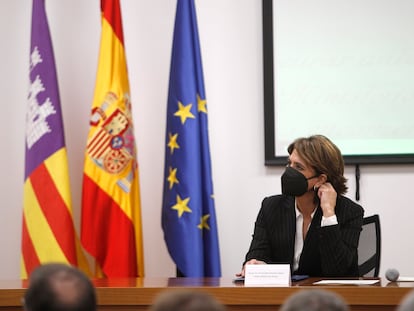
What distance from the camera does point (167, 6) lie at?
506 centimetres

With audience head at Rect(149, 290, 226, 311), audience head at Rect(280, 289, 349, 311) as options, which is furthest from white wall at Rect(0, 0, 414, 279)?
audience head at Rect(149, 290, 226, 311)

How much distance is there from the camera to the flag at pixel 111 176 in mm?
4629

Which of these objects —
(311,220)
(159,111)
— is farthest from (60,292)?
(159,111)

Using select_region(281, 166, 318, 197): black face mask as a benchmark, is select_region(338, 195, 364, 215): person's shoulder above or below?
below

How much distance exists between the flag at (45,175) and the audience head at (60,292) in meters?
3.26

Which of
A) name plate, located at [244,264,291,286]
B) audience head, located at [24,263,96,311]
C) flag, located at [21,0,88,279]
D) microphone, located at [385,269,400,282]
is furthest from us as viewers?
flag, located at [21,0,88,279]

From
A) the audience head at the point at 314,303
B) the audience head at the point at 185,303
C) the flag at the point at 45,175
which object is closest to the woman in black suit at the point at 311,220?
the flag at the point at 45,175

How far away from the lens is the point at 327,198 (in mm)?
3639

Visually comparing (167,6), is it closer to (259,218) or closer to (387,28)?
(387,28)

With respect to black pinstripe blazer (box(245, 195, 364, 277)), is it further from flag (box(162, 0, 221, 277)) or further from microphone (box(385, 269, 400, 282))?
flag (box(162, 0, 221, 277))

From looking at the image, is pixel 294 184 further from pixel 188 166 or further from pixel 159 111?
pixel 159 111

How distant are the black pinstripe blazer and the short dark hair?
0.29ft

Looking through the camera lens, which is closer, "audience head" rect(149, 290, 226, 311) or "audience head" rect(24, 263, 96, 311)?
"audience head" rect(149, 290, 226, 311)

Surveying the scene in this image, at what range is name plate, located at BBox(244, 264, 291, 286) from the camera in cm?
303
